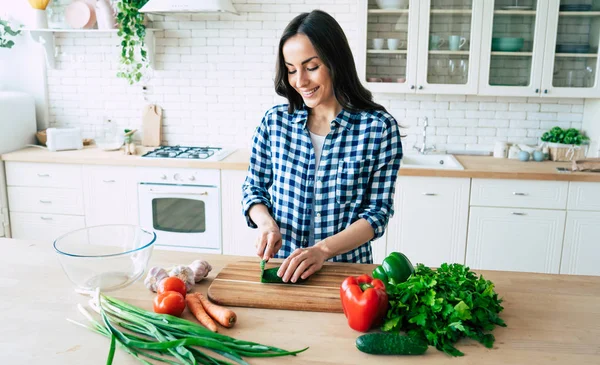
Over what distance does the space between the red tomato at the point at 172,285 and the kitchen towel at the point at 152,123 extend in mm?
3019

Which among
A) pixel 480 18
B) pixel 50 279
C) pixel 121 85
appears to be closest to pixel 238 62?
pixel 121 85

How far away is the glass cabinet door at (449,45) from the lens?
3.68m

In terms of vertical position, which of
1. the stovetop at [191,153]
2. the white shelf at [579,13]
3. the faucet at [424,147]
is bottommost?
the stovetop at [191,153]

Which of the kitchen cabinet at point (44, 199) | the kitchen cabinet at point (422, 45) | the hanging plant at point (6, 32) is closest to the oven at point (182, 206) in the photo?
the kitchen cabinet at point (44, 199)

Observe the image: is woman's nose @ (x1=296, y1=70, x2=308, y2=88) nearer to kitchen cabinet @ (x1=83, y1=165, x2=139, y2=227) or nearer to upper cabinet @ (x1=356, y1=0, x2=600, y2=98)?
upper cabinet @ (x1=356, y1=0, x2=600, y2=98)

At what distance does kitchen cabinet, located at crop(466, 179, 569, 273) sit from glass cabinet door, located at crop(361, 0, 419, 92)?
0.94m

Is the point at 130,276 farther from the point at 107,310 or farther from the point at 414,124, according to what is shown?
the point at 414,124

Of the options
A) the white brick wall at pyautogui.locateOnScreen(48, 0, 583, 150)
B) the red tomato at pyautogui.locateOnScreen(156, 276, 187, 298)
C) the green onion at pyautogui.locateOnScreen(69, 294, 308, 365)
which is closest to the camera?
the green onion at pyautogui.locateOnScreen(69, 294, 308, 365)

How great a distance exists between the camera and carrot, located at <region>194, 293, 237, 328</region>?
1400 millimetres

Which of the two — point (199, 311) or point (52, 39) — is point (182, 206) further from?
point (199, 311)

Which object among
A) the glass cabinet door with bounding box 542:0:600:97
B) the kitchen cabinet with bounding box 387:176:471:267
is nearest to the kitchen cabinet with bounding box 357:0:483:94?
the glass cabinet door with bounding box 542:0:600:97

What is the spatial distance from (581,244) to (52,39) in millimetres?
4391

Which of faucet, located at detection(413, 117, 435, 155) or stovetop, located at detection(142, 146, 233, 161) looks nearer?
stovetop, located at detection(142, 146, 233, 161)

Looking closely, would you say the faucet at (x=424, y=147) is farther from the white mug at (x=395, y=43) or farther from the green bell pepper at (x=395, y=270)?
the green bell pepper at (x=395, y=270)
